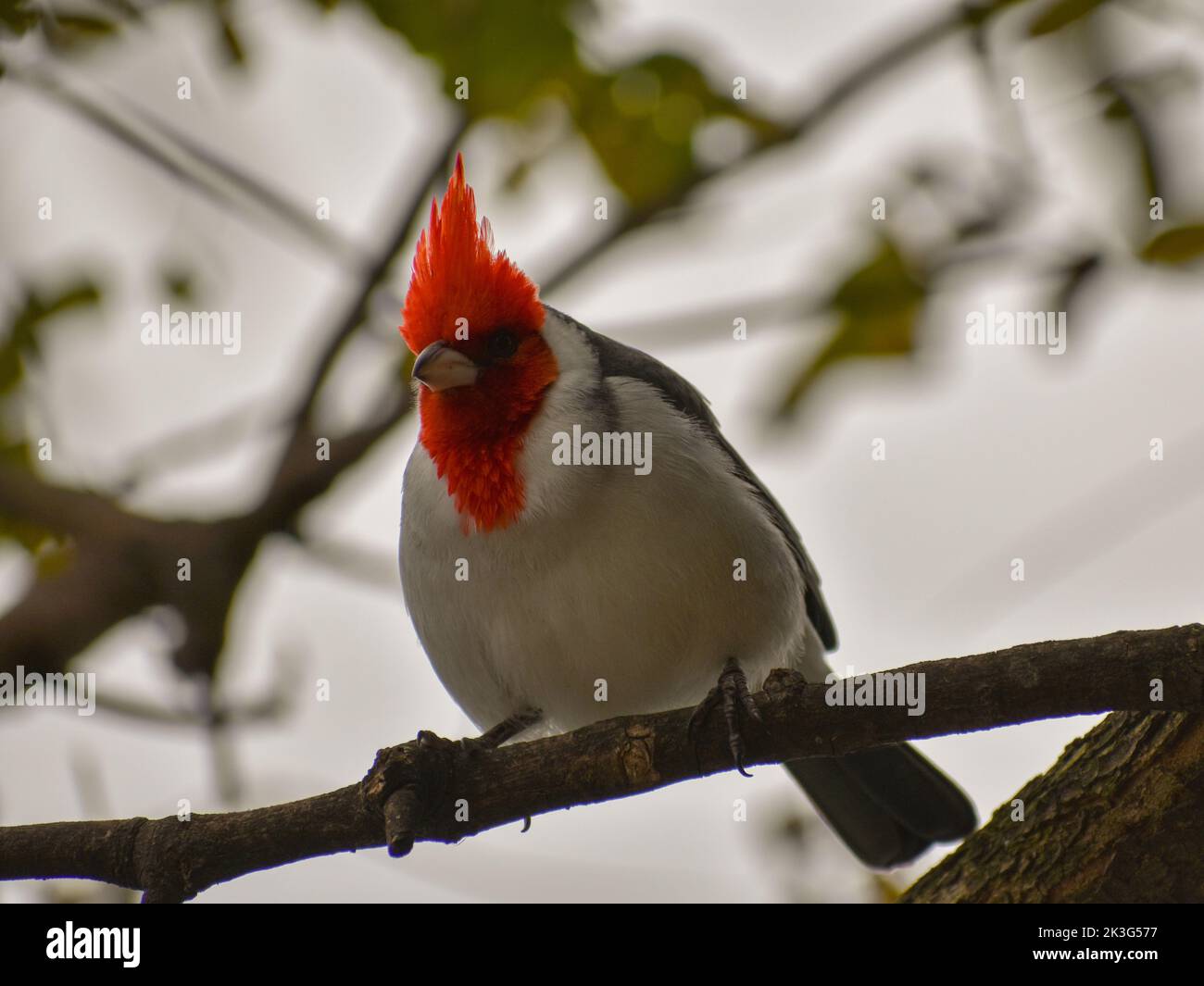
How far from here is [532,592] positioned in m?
4.39

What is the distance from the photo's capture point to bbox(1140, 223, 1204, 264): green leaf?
323cm

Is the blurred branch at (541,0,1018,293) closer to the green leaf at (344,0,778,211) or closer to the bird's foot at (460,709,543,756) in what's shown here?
the green leaf at (344,0,778,211)

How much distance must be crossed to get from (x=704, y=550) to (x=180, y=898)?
186 cm

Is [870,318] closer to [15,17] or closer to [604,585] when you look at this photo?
[604,585]

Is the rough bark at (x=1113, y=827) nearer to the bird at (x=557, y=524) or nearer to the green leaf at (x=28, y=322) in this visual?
the bird at (x=557, y=524)

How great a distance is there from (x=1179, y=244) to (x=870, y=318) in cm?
82

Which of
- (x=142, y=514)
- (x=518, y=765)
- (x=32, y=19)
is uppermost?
(x=32, y=19)

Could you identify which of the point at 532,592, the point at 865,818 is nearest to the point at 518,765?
the point at 532,592

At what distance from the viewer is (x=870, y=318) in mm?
3773

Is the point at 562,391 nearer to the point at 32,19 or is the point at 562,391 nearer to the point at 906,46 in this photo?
the point at 906,46

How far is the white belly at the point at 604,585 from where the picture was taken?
14.3ft

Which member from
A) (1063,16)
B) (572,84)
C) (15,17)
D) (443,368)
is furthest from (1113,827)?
(15,17)

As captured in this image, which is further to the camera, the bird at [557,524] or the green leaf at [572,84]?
the bird at [557,524]

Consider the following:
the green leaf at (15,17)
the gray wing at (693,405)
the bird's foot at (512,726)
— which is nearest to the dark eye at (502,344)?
the gray wing at (693,405)
